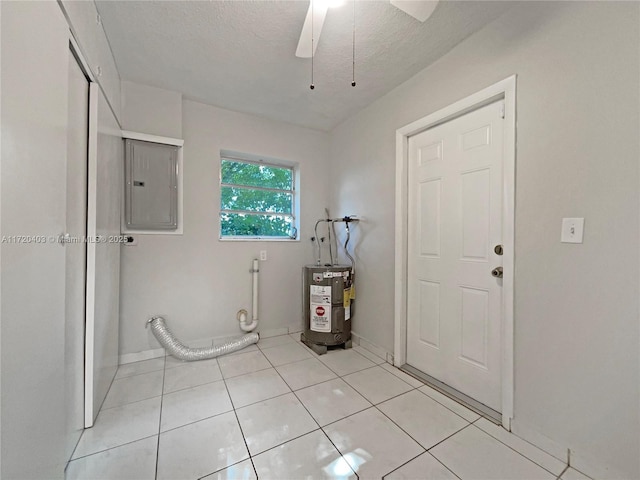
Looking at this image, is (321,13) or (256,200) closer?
(321,13)

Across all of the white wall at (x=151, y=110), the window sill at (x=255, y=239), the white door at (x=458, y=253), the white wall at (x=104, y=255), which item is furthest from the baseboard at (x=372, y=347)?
the white wall at (x=151, y=110)

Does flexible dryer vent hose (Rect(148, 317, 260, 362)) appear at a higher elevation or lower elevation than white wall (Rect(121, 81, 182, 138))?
lower

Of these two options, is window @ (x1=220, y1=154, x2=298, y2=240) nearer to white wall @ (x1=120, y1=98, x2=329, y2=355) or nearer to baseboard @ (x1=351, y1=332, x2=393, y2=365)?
white wall @ (x1=120, y1=98, x2=329, y2=355)

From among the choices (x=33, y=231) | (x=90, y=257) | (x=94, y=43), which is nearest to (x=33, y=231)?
(x=33, y=231)

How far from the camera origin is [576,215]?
4.15ft

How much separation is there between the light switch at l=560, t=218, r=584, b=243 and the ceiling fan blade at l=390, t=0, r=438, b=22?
1.29 metres

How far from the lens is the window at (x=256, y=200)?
114 inches

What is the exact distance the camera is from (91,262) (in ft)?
4.85

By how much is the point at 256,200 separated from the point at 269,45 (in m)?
1.61

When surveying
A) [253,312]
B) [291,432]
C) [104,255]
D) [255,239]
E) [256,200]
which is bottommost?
[291,432]

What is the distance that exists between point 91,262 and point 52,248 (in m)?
0.57

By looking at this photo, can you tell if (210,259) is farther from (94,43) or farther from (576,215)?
(576,215)

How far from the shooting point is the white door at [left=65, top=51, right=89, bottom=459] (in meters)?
1.25

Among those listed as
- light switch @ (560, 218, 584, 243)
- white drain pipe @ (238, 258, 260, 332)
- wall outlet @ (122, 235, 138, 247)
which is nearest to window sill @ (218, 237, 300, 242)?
white drain pipe @ (238, 258, 260, 332)
